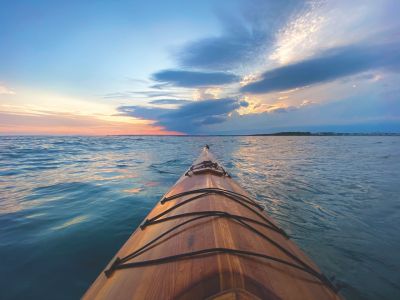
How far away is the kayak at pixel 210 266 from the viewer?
4.65 feet

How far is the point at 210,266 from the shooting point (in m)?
1.57

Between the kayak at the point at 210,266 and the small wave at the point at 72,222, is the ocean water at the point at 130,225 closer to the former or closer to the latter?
the small wave at the point at 72,222

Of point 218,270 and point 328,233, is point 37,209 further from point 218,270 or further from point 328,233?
point 328,233

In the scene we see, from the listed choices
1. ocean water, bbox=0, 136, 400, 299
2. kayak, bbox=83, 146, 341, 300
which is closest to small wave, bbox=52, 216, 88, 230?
ocean water, bbox=0, 136, 400, 299

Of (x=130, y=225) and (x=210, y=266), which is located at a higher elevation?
(x=210, y=266)

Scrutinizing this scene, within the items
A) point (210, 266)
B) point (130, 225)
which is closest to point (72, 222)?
point (130, 225)

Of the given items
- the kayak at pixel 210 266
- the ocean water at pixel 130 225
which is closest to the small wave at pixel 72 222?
the ocean water at pixel 130 225

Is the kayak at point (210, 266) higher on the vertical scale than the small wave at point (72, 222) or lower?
higher

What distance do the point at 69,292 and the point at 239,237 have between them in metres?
2.63

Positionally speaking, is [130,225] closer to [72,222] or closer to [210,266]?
[72,222]

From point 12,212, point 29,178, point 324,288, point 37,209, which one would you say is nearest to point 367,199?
point 324,288

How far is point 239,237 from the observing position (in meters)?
2.06

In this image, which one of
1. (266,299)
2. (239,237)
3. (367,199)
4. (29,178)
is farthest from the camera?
(29,178)

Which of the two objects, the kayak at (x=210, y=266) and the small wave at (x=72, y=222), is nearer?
the kayak at (x=210, y=266)
